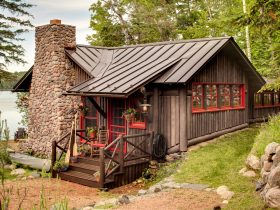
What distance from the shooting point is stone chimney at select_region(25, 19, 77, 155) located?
54.7 feet

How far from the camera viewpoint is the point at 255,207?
7289 millimetres

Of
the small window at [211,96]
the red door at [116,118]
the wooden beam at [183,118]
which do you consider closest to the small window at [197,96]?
the small window at [211,96]

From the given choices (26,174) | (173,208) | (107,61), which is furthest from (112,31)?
(173,208)

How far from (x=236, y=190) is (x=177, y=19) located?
3069cm

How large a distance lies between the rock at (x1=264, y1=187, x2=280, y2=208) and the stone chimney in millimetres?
11410

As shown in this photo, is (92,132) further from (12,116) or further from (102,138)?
(12,116)

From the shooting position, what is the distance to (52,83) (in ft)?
55.4

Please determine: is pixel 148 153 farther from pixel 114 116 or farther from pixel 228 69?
pixel 228 69

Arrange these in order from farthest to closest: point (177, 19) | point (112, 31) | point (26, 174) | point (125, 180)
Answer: point (177, 19) < point (112, 31) < point (26, 174) < point (125, 180)

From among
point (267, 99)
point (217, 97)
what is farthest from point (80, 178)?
point (267, 99)

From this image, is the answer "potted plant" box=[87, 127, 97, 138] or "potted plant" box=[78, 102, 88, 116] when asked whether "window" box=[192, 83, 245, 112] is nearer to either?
"potted plant" box=[87, 127, 97, 138]

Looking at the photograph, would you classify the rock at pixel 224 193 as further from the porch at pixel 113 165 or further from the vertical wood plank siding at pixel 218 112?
the vertical wood plank siding at pixel 218 112

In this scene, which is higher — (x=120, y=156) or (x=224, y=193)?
(x=120, y=156)

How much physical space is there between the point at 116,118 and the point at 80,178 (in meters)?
3.34
